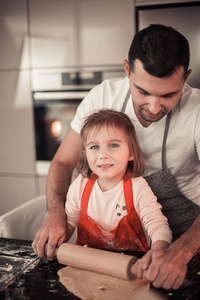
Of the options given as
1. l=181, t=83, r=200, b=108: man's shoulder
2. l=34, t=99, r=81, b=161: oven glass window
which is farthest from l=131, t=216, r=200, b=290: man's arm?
l=34, t=99, r=81, b=161: oven glass window

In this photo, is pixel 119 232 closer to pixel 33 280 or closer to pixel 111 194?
pixel 111 194

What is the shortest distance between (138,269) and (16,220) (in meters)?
0.77

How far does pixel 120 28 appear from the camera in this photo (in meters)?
2.53

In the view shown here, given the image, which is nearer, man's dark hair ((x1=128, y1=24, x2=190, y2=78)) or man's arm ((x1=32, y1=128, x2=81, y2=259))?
man's arm ((x1=32, y1=128, x2=81, y2=259))

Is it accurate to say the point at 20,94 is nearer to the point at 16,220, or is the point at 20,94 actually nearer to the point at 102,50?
the point at 102,50

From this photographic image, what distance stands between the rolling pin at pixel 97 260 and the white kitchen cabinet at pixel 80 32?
179 cm

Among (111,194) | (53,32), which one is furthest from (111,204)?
(53,32)

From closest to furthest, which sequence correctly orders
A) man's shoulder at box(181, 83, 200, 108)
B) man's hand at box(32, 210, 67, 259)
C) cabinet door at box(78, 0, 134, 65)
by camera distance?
1. man's hand at box(32, 210, 67, 259)
2. man's shoulder at box(181, 83, 200, 108)
3. cabinet door at box(78, 0, 134, 65)

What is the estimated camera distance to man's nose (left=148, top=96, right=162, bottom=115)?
130 centimetres

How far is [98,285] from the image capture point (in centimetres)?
94

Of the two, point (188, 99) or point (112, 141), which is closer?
point (112, 141)

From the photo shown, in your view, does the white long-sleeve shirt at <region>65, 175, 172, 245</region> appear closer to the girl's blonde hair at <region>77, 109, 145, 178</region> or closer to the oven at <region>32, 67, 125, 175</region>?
the girl's blonde hair at <region>77, 109, 145, 178</region>

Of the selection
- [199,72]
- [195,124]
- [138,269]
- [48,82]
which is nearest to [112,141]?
[195,124]

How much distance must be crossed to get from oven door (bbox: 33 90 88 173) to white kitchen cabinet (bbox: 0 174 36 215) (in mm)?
222
